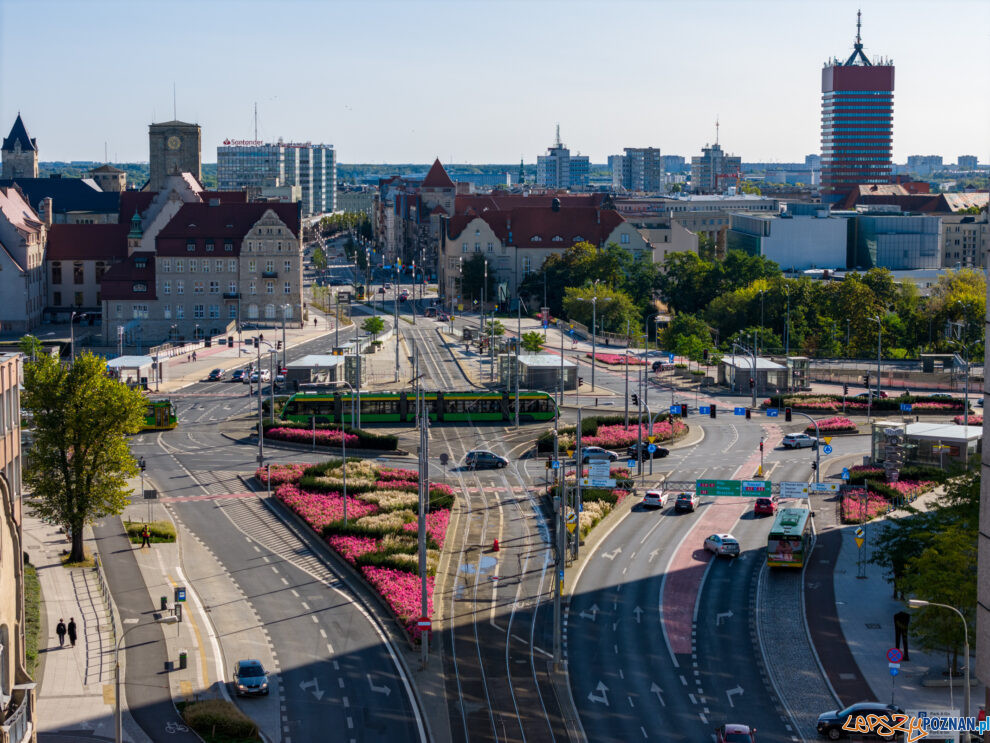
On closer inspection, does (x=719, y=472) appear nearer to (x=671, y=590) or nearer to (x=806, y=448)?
(x=806, y=448)

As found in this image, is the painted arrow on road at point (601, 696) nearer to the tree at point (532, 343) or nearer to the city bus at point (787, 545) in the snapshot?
the city bus at point (787, 545)

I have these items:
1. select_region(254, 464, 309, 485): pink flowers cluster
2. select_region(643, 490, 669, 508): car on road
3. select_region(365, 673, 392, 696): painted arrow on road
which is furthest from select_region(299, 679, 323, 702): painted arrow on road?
select_region(643, 490, 669, 508): car on road

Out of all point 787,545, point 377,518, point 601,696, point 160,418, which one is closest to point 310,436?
point 160,418

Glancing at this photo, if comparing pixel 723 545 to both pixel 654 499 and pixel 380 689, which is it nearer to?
pixel 654 499

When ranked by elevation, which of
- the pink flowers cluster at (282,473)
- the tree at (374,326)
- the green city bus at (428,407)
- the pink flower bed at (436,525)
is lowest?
the pink flower bed at (436,525)

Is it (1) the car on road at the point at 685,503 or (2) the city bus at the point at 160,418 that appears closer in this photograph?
(1) the car on road at the point at 685,503

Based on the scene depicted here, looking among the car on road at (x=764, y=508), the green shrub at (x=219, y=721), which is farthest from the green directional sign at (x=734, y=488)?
the green shrub at (x=219, y=721)

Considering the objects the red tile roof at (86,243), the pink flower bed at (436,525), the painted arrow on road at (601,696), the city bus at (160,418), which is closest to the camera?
the painted arrow on road at (601,696)

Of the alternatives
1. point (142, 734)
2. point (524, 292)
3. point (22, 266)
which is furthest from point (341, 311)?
point (142, 734)
